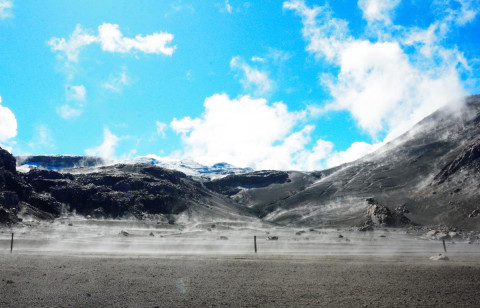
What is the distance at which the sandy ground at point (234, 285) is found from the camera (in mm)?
11781

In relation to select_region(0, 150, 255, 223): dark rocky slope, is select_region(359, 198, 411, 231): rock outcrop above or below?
below

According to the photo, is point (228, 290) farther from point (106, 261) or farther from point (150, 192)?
point (150, 192)

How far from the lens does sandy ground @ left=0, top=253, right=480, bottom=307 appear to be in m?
11.8

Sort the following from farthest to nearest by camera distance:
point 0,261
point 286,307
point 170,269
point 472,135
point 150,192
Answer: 1. point 472,135
2. point 150,192
3. point 0,261
4. point 170,269
5. point 286,307

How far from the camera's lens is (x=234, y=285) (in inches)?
569

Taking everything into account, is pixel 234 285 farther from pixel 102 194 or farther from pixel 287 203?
pixel 287 203

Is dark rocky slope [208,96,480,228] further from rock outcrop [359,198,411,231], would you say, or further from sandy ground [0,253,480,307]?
sandy ground [0,253,480,307]

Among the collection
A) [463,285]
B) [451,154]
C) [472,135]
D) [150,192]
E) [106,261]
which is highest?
[472,135]

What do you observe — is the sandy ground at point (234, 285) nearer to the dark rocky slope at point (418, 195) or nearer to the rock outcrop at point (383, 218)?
the rock outcrop at point (383, 218)

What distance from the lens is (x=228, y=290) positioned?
44.2 ft

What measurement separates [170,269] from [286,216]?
15858 centimetres

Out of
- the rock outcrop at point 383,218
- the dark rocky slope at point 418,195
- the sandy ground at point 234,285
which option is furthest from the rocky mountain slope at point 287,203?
the sandy ground at point 234,285

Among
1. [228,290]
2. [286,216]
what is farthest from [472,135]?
[228,290]

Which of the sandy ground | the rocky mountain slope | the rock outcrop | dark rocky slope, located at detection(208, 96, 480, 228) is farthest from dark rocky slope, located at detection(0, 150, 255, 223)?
the sandy ground
